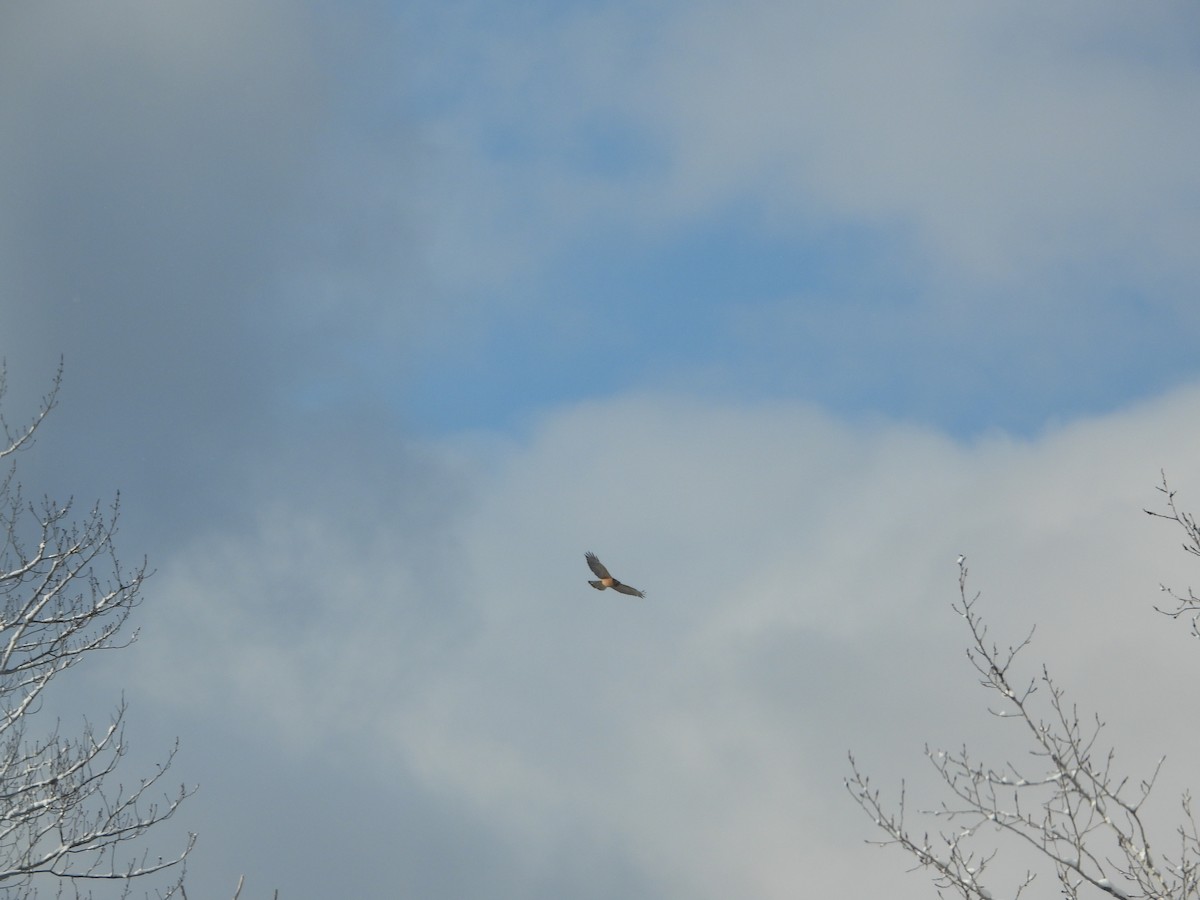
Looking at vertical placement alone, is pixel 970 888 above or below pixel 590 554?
below

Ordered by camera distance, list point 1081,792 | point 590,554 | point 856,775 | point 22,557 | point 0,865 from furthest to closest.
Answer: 1. point 590,554
2. point 22,557
3. point 0,865
4. point 856,775
5. point 1081,792

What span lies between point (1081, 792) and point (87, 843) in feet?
29.5

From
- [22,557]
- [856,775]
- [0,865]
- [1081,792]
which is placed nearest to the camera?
[1081,792]

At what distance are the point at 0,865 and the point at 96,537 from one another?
129 inches

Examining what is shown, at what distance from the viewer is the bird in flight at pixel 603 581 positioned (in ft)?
53.4

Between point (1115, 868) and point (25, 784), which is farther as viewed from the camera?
point (25, 784)

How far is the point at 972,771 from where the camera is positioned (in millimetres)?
Result: 7953

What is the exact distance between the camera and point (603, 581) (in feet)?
53.5

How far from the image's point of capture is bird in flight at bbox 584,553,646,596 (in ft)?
53.4

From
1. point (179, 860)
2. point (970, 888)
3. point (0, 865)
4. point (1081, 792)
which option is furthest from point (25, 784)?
point (1081, 792)

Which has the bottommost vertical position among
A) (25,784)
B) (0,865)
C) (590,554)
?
(0,865)

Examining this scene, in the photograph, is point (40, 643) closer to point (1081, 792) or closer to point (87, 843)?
point (87, 843)

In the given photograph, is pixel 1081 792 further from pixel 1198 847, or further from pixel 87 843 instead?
pixel 87 843

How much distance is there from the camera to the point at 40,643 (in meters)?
11.6
